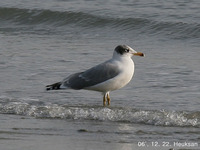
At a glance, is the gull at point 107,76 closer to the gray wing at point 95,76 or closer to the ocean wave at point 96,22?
the gray wing at point 95,76

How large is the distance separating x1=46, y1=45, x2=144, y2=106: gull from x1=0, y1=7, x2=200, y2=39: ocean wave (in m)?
4.74

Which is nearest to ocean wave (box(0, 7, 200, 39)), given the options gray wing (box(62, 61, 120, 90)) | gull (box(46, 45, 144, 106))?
gull (box(46, 45, 144, 106))

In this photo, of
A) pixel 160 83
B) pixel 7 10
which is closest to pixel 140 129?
pixel 160 83

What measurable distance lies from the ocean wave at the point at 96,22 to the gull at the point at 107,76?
4742mm

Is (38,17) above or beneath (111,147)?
above

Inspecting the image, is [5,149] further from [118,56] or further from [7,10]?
[7,10]

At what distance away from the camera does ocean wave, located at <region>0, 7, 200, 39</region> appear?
1223cm

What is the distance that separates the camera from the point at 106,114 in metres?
6.67

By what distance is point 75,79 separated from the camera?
24.1 feet

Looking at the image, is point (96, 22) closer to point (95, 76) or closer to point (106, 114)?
point (95, 76)

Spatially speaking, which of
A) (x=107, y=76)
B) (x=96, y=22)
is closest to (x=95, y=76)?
(x=107, y=76)

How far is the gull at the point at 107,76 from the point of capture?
23.5 ft

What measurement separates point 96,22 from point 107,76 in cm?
662

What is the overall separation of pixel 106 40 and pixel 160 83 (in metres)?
3.76
